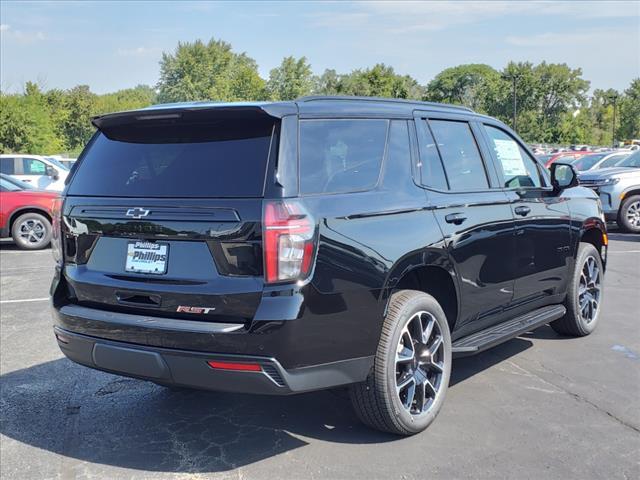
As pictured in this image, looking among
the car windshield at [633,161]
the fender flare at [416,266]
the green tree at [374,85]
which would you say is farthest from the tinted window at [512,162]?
the green tree at [374,85]

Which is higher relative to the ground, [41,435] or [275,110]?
[275,110]

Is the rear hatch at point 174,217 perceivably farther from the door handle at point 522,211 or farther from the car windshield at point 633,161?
the car windshield at point 633,161

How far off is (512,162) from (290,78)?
77.7 metres

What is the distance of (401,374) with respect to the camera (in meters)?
3.80

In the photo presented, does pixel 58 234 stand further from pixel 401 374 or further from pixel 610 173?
pixel 610 173

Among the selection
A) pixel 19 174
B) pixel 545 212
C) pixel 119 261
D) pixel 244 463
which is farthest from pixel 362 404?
pixel 19 174

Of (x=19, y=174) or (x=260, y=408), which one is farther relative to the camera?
(x=19, y=174)

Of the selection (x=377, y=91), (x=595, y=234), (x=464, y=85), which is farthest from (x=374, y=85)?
(x=595, y=234)

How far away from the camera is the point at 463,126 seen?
4738mm

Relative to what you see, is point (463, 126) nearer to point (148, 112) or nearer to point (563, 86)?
point (148, 112)

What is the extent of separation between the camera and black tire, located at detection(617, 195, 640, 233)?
13.4m

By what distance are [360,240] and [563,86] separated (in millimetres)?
94646

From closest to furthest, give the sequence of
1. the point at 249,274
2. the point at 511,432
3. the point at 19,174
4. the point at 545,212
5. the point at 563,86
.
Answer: the point at 249,274
the point at 511,432
the point at 545,212
the point at 19,174
the point at 563,86

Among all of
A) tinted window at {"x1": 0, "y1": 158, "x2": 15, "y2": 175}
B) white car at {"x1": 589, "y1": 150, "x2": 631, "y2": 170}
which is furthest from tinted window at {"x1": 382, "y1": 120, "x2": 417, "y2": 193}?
tinted window at {"x1": 0, "y1": 158, "x2": 15, "y2": 175}
